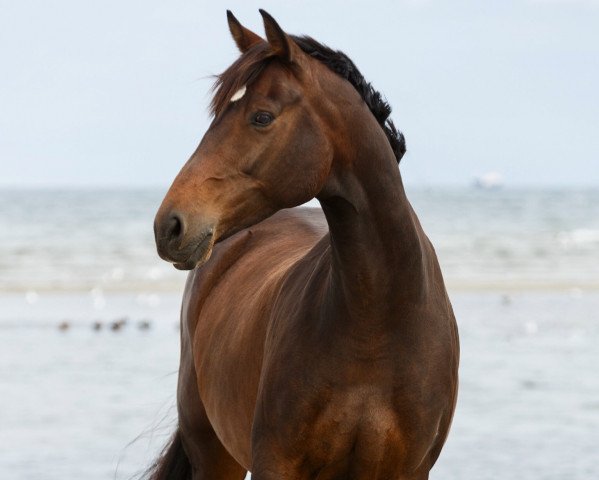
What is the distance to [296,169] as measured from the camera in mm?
2771

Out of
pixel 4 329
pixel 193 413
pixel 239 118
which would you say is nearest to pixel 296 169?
pixel 239 118

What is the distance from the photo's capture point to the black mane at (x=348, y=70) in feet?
9.70

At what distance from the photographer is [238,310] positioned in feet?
13.2

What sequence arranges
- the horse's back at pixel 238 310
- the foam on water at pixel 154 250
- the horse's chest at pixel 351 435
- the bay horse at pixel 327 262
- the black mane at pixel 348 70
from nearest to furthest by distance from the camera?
1. the bay horse at pixel 327 262
2. the black mane at pixel 348 70
3. the horse's chest at pixel 351 435
4. the horse's back at pixel 238 310
5. the foam on water at pixel 154 250

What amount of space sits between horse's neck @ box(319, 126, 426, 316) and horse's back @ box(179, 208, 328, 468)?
0.60 meters

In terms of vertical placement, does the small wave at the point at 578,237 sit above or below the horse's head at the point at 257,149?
below

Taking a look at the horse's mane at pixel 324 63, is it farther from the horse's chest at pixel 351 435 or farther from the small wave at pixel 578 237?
the small wave at pixel 578 237

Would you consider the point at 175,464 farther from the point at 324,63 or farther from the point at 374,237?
the point at 324,63

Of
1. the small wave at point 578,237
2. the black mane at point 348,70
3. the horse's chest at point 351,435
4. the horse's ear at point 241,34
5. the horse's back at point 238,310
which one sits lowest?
the small wave at point 578,237

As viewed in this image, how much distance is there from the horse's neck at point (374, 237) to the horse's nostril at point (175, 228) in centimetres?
45

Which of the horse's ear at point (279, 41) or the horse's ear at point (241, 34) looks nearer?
the horse's ear at point (279, 41)

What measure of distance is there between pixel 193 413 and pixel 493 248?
61.7ft

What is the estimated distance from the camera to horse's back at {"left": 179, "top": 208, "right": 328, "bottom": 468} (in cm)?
370

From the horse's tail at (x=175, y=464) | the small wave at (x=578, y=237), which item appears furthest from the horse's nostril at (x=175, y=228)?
the small wave at (x=578, y=237)
